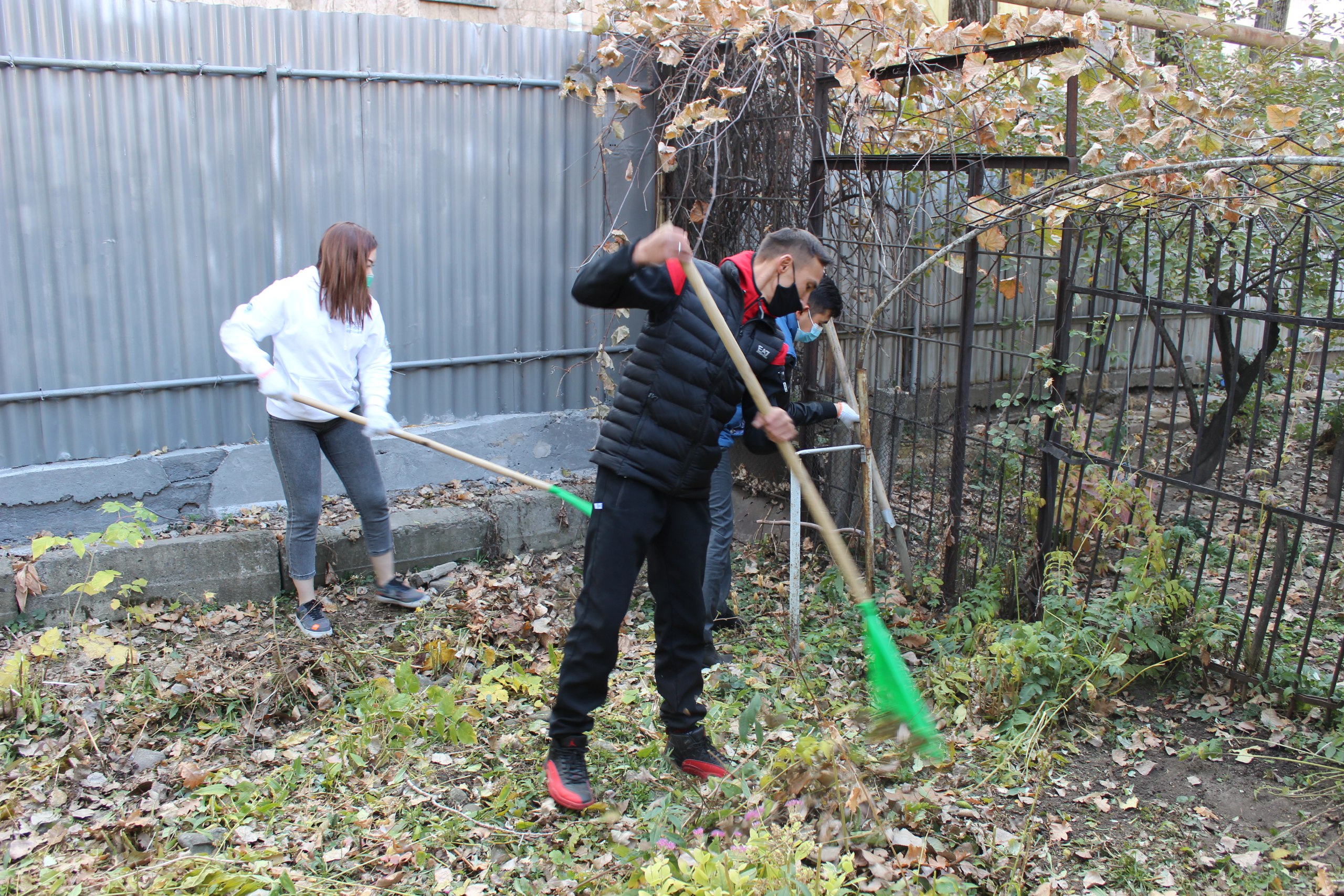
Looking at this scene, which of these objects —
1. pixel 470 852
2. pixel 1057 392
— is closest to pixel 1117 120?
pixel 1057 392

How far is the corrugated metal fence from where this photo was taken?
4.84 meters

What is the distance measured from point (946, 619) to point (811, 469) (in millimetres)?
1299

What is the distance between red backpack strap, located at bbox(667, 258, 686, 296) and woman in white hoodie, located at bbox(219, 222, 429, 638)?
1.76m

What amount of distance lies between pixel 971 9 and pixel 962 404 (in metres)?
6.67

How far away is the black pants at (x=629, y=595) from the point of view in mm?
3301

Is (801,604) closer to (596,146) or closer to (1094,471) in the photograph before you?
(1094,471)

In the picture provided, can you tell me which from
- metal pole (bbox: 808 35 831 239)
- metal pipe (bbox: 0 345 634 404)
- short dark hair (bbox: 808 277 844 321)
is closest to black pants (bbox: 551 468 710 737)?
short dark hair (bbox: 808 277 844 321)

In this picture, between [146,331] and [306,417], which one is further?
[146,331]

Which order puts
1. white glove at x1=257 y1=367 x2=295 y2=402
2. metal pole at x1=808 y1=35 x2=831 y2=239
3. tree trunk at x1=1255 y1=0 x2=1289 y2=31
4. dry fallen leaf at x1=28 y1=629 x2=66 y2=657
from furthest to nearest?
tree trunk at x1=1255 y1=0 x2=1289 y2=31 → metal pole at x1=808 y1=35 x2=831 y2=239 → white glove at x1=257 y1=367 x2=295 y2=402 → dry fallen leaf at x1=28 y1=629 x2=66 y2=657

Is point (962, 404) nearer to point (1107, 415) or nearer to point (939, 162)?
point (939, 162)

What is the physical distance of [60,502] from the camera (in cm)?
503

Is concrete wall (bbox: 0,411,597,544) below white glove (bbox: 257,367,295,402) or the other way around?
below

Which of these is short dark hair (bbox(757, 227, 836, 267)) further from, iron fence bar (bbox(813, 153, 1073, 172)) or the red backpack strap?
iron fence bar (bbox(813, 153, 1073, 172))

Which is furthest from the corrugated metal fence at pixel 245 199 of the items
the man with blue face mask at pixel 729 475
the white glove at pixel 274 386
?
the man with blue face mask at pixel 729 475
